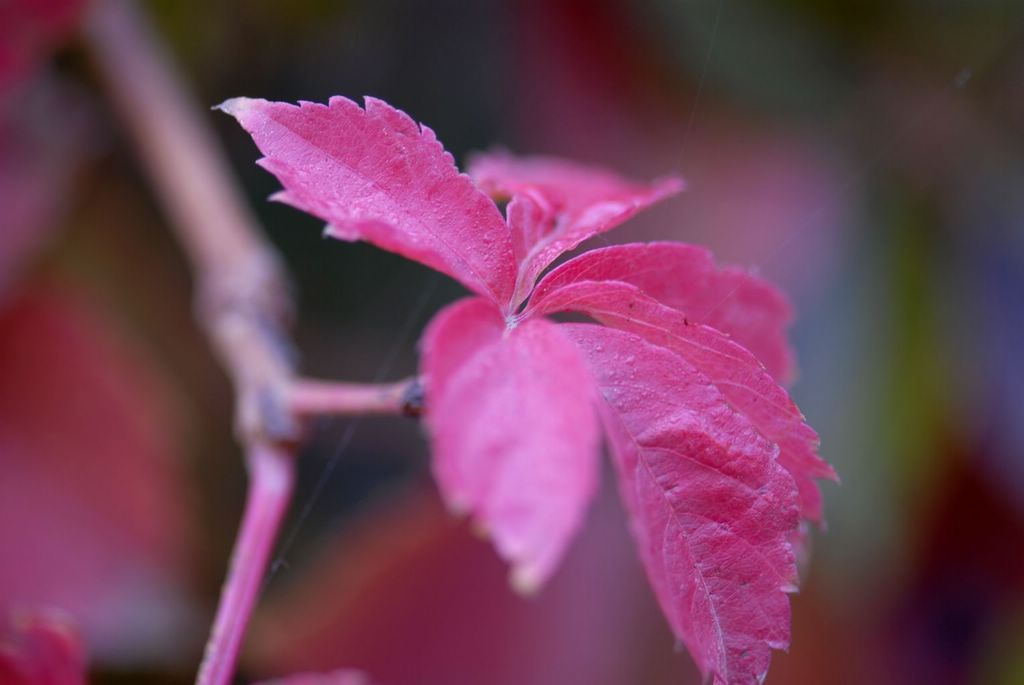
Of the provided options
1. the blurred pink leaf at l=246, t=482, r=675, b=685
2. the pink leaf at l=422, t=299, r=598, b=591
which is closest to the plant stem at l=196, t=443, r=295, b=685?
the pink leaf at l=422, t=299, r=598, b=591

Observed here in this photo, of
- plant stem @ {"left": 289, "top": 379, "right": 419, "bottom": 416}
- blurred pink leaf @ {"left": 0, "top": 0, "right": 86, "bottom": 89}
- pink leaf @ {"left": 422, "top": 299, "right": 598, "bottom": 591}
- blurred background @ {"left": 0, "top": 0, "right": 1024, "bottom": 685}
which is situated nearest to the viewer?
pink leaf @ {"left": 422, "top": 299, "right": 598, "bottom": 591}

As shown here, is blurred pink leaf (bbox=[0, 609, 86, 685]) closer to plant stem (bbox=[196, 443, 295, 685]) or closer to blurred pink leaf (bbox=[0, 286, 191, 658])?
plant stem (bbox=[196, 443, 295, 685])

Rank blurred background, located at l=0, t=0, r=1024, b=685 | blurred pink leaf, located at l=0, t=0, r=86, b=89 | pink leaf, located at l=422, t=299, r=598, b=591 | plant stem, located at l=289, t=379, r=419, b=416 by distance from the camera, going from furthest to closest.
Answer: blurred background, located at l=0, t=0, r=1024, b=685, blurred pink leaf, located at l=0, t=0, r=86, b=89, plant stem, located at l=289, t=379, r=419, b=416, pink leaf, located at l=422, t=299, r=598, b=591

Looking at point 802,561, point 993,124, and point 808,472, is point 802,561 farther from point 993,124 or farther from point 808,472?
point 993,124

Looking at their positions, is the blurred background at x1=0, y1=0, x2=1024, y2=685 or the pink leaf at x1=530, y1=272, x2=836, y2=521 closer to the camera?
the pink leaf at x1=530, y1=272, x2=836, y2=521

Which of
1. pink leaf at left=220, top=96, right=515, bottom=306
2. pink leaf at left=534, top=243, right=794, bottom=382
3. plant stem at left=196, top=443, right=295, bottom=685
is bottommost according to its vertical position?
plant stem at left=196, top=443, right=295, bottom=685

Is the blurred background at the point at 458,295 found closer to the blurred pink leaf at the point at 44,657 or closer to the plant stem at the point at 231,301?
the plant stem at the point at 231,301

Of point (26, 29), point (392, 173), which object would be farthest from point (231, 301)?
point (392, 173)

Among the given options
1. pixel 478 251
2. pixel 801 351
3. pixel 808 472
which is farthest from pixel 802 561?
pixel 801 351

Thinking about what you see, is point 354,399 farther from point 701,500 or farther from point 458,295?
point 458,295
